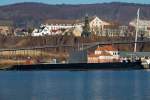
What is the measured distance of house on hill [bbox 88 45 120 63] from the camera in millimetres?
76775

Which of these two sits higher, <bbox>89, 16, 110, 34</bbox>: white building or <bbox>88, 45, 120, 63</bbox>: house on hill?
<bbox>89, 16, 110, 34</bbox>: white building

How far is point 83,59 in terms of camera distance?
73.4 metres

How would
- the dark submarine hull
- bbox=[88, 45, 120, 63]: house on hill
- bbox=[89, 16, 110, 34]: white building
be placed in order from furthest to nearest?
bbox=[89, 16, 110, 34]: white building < bbox=[88, 45, 120, 63]: house on hill < the dark submarine hull

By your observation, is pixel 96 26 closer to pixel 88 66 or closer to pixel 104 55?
pixel 104 55

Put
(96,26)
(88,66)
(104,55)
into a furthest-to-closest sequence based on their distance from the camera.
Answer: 1. (96,26)
2. (104,55)
3. (88,66)

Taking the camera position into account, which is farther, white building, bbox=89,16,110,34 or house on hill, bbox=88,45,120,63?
white building, bbox=89,16,110,34

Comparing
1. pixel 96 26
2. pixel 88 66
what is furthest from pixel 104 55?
pixel 96 26

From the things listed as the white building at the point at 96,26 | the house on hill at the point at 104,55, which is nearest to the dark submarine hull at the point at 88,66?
the house on hill at the point at 104,55

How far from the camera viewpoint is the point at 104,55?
79.4 meters

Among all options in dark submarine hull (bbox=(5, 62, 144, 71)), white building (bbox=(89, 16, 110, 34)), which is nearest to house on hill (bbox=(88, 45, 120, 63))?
dark submarine hull (bbox=(5, 62, 144, 71))

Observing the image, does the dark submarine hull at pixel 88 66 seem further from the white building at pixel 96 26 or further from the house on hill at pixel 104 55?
the white building at pixel 96 26

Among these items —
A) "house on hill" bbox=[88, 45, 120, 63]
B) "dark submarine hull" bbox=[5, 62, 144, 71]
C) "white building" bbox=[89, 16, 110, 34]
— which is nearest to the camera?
"dark submarine hull" bbox=[5, 62, 144, 71]

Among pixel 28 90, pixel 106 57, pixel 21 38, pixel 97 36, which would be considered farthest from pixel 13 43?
pixel 28 90

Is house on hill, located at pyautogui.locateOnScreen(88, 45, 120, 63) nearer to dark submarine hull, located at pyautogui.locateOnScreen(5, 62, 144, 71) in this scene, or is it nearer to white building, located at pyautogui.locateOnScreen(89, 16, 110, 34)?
dark submarine hull, located at pyautogui.locateOnScreen(5, 62, 144, 71)
